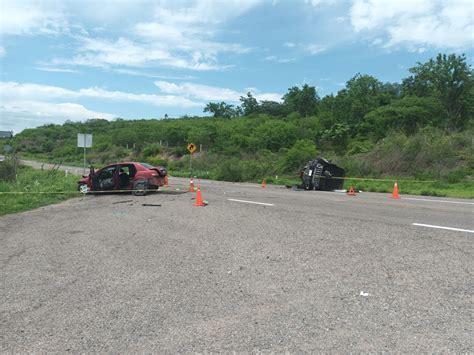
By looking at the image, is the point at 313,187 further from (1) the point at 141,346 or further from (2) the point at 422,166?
(1) the point at 141,346

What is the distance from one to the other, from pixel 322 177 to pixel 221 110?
88.7 metres

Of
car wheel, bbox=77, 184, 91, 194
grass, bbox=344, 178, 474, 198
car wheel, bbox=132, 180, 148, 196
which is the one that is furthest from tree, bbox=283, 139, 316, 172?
car wheel, bbox=77, 184, 91, 194

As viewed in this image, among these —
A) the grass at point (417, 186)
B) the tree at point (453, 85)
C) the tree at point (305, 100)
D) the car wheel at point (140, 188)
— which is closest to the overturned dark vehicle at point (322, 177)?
the grass at point (417, 186)

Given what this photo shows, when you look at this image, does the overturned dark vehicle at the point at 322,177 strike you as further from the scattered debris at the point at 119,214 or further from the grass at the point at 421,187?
the scattered debris at the point at 119,214

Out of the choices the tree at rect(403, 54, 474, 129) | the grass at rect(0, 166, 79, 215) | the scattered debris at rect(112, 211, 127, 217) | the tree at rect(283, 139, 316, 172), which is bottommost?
the grass at rect(0, 166, 79, 215)

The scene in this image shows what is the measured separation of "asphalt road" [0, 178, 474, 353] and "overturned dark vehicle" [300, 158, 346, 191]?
11946 mm

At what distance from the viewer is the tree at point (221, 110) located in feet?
355

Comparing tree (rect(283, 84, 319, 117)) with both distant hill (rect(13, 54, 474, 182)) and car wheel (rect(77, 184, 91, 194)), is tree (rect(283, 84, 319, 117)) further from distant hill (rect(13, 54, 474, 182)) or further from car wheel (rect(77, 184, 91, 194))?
car wheel (rect(77, 184, 91, 194))

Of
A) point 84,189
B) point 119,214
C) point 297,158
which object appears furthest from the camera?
point 297,158

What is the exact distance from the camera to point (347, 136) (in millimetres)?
53375

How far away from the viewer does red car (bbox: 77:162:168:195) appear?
17984mm

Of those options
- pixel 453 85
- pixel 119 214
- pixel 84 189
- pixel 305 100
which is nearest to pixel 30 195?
pixel 84 189

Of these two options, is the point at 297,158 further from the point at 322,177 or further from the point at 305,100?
the point at 305,100

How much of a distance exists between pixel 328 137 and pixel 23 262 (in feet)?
166
